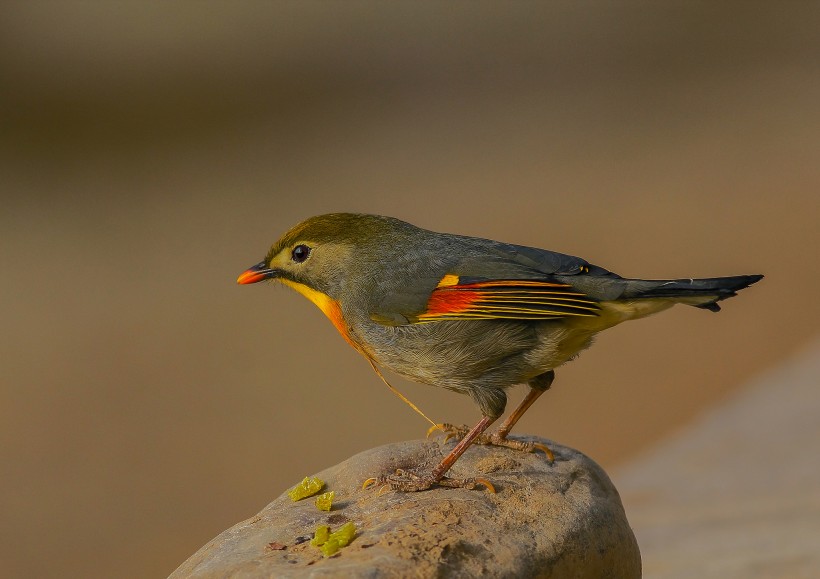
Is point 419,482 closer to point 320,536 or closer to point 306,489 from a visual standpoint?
point 306,489

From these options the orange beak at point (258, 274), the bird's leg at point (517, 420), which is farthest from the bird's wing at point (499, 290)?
the orange beak at point (258, 274)

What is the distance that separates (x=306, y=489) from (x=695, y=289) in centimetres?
259

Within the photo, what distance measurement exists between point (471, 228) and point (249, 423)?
7.59 metres

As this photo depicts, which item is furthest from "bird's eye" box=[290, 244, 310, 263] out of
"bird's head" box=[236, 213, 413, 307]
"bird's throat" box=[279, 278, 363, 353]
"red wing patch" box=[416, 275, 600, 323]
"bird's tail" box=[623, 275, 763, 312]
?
"bird's tail" box=[623, 275, 763, 312]

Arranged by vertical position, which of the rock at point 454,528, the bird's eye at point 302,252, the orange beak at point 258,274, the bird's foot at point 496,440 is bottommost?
the rock at point 454,528

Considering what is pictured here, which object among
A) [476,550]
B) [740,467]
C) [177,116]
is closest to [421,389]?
[740,467]

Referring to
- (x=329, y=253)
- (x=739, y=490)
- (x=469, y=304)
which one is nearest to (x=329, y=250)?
(x=329, y=253)

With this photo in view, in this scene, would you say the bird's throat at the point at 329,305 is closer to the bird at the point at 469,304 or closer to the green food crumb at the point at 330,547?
the bird at the point at 469,304

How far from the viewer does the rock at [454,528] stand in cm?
565

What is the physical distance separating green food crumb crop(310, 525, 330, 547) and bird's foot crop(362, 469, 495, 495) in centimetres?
70

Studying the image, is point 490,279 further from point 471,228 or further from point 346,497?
point 471,228

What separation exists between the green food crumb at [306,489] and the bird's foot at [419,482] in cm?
34

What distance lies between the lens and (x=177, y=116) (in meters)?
30.7

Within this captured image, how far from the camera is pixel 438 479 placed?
6.58 metres
